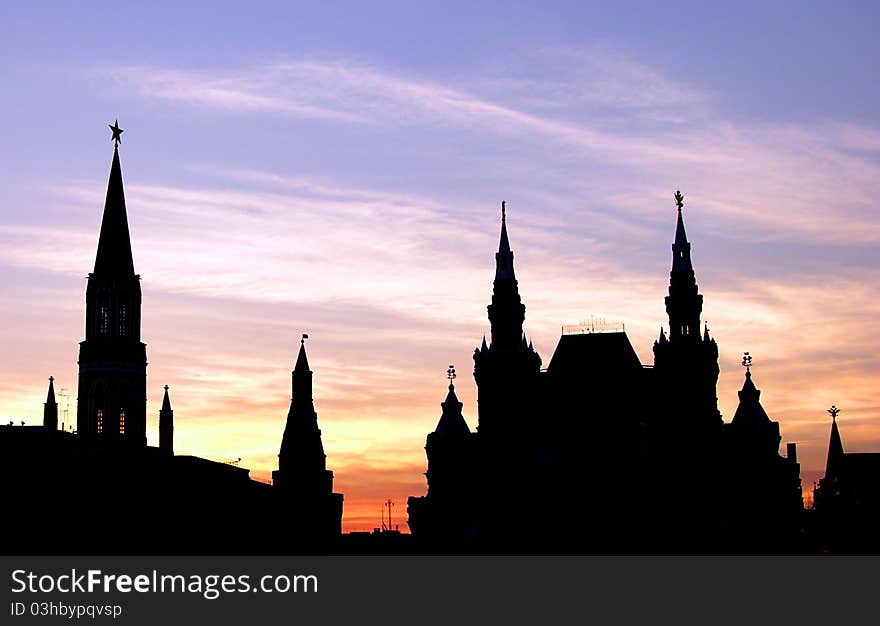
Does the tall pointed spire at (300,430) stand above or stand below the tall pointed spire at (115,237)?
below

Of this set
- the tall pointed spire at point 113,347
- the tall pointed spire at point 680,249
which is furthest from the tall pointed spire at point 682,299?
the tall pointed spire at point 113,347

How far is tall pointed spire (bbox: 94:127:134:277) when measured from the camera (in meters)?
195

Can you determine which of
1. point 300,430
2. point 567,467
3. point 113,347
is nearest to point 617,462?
point 567,467

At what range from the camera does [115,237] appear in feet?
644

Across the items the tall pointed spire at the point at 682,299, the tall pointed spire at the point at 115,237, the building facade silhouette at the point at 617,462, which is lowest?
the building facade silhouette at the point at 617,462

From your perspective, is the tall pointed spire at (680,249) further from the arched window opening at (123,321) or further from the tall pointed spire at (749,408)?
the arched window opening at (123,321)

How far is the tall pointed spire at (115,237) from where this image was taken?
195000 millimetres

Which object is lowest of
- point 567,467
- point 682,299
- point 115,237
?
point 567,467

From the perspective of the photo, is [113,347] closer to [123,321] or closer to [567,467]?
[123,321]

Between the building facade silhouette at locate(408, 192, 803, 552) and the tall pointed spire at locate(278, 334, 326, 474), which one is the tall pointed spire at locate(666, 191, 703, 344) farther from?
the tall pointed spire at locate(278, 334, 326, 474)

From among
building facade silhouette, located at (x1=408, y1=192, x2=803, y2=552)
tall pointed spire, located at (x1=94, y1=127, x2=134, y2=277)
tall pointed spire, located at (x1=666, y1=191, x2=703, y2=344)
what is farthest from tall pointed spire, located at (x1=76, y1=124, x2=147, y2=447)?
tall pointed spire, located at (x1=666, y1=191, x2=703, y2=344)
